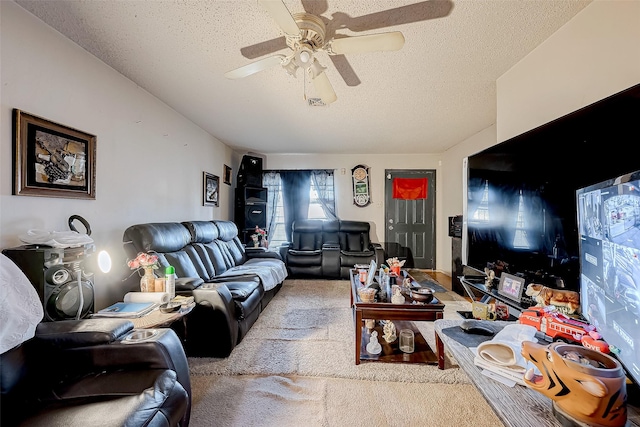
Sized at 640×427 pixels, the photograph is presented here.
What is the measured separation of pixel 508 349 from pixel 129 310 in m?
1.97

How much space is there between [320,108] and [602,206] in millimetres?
2648

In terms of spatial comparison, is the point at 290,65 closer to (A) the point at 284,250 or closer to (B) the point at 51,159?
(B) the point at 51,159

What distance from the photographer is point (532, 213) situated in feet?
5.04

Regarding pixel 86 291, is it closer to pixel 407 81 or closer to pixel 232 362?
pixel 232 362

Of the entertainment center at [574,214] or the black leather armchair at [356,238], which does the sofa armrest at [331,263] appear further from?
the entertainment center at [574,214]

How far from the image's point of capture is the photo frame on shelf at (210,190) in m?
3.95

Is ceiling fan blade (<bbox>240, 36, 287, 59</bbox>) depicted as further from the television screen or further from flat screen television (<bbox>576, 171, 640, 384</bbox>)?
flat screen television (<bbox>576, 171, 640, 384</bbox>)

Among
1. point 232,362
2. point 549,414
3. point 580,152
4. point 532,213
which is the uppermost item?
point 580,152

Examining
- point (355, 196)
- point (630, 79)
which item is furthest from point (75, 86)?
point (355, 196)

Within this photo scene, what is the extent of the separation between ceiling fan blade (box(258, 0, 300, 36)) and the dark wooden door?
169 inches

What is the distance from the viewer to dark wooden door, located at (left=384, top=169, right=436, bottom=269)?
17.6ft

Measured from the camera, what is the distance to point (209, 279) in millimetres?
2834

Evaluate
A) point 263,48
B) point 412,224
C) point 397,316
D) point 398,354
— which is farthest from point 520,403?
point 412,224

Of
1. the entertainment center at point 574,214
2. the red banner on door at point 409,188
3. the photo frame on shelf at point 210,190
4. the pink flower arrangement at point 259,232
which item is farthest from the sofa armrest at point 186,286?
the red banner on door at point 409,188
